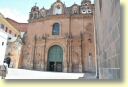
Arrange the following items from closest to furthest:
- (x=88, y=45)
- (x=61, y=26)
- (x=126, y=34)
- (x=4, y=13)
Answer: (x=126, y=34), (x=4, y=13), (x=88, y=45), (x=61, y=26)

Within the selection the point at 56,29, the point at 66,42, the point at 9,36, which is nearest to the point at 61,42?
the point at 66,42

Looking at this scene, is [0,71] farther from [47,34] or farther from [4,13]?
[47,34]

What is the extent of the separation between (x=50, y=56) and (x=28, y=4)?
10.2m

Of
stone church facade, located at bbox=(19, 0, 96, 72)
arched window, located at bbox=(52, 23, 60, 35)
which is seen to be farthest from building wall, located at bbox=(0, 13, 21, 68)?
arched window, located at bbox=(52, 23, 60, 35)

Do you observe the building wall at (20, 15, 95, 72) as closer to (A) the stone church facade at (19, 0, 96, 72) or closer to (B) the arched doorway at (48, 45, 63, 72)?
(A) the stone church facade at (19, 0, 96, 72)

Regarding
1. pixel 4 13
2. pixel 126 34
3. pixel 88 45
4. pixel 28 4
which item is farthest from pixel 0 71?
pixel 88 45

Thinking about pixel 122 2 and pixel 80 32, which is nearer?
pixel 122 2

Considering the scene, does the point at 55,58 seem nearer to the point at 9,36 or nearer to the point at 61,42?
the point at 61,42

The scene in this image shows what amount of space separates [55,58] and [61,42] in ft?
4.07

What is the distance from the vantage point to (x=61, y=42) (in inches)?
502

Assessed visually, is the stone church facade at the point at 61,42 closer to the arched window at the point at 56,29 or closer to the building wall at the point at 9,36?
the arched window at the point at 56,29

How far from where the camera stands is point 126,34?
5.71 feet

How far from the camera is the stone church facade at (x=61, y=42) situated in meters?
12.1

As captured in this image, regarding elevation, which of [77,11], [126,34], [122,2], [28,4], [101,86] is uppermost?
[77,11]
